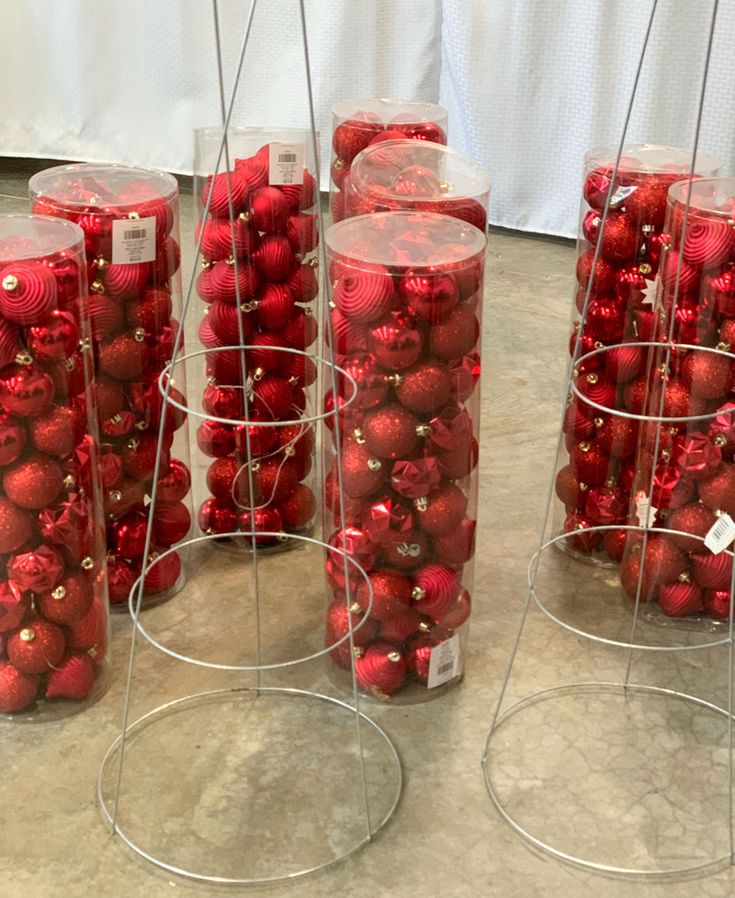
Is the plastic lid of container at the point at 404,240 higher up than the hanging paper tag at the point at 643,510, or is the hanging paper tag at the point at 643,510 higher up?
the plastic lid of container at the point at 404,240

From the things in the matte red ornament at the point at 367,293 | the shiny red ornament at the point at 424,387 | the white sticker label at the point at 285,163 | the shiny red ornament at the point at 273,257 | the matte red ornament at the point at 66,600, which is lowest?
the matte red ornament at the point at 66,600

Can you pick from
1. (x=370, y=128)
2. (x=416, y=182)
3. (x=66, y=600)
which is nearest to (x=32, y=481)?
(x=66, y=600)

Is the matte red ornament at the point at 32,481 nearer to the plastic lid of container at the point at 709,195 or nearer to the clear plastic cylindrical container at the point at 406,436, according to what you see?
the clear plastic cylindrical container at the point at 406,436

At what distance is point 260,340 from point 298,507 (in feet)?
0.90

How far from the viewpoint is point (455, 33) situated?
3.07 metres

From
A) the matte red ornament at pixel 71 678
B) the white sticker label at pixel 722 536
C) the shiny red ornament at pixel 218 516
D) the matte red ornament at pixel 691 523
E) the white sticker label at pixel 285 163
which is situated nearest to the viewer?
the white sticker label at pixel 722 536

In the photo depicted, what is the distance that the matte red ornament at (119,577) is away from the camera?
5.36 feet

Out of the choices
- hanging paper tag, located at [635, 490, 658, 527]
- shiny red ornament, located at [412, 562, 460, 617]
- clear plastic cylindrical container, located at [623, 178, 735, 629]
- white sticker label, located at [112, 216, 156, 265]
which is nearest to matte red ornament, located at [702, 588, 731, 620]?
clear plastic cylindrical container, located at [623, 178, 735, 629]

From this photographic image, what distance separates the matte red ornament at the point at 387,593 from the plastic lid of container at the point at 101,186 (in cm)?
56

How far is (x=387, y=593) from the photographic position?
141 centimetres

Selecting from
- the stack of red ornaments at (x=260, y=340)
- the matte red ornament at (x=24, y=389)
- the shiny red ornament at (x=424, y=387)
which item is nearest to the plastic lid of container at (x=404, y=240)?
the shiny red ornament at (x=424, y=387)

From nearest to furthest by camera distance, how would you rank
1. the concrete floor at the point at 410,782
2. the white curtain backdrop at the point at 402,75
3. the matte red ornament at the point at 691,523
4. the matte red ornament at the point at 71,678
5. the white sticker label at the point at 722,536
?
1. the concrete floor at the point at 410,782
2. the white sticker label at the point at 722,536
3. the matte red ornament at the point at 71,678
4. the matte red ornament at the point at 691,523
5. the white curtain backdrop at the point at 402,75

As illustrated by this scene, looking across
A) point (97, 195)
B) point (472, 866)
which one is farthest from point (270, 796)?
point (97, 195)

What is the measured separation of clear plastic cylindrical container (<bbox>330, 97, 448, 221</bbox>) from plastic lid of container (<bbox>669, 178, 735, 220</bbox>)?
382 mm
